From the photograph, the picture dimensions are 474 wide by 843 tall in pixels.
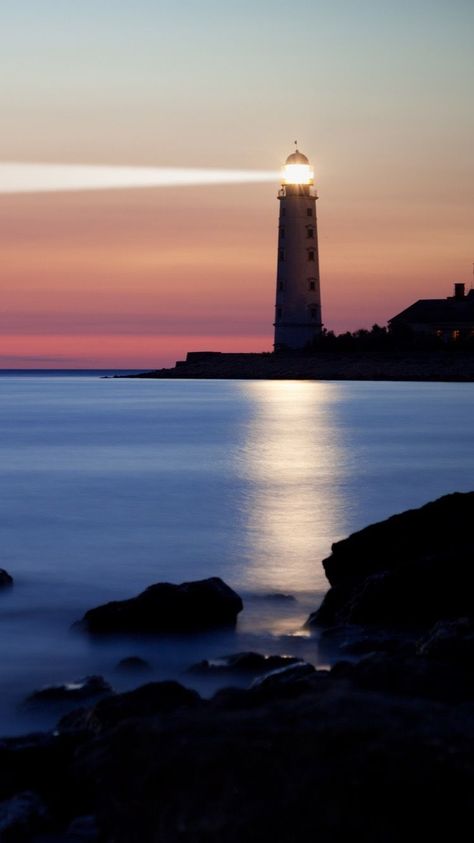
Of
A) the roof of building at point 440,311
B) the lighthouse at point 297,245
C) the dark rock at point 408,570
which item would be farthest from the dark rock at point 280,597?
the roof of building at point 440,311

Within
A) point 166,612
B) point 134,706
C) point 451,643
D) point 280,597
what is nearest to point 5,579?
point 280,597

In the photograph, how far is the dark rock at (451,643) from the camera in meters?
3.80

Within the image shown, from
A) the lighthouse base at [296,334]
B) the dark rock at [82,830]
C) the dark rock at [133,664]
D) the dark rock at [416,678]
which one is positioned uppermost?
the lighthouse base at [296,334]

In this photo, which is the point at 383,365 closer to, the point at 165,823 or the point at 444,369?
the point at 444,369

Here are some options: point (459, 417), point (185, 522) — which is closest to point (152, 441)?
point (459, 417)

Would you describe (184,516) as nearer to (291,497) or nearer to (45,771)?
(291,497)

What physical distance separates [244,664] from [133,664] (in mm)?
573

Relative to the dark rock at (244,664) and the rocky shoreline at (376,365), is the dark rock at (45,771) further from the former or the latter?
the rocky shoreline at (376,365)

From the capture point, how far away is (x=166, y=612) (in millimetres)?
6309

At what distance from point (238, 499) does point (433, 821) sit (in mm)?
12894

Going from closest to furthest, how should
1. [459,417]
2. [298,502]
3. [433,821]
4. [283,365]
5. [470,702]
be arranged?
[433,821]
[470,702]
[298,502]
[459,417]
[283,365]

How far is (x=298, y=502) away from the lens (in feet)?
48.5

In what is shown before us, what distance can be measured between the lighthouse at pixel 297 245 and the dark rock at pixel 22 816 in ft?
178

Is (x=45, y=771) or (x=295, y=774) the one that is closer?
(x=295, y=774)
